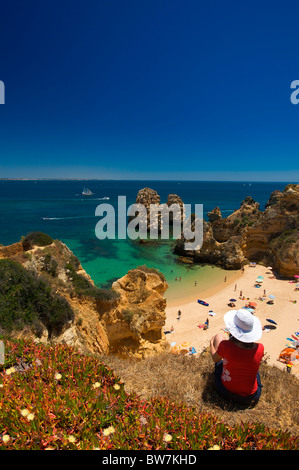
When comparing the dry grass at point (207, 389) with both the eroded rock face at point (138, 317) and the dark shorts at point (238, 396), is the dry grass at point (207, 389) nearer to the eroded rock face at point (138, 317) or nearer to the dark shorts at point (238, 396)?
the dark shorts at point (238, 396)

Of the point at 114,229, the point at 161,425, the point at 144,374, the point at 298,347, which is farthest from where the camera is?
the point at 114,229

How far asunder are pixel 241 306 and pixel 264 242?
1394cm

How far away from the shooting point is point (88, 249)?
1658 inches

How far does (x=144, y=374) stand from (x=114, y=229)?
184 ft

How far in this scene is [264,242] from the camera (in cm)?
3347

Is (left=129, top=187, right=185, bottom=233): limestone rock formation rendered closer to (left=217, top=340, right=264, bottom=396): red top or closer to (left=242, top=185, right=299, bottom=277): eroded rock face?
(left=242, top=185, right=299, bottom=277): eroded rock face

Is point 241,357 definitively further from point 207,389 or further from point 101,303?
point 101,303

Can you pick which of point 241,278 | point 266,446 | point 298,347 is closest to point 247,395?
point 266,446

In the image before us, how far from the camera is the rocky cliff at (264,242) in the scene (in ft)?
93.6

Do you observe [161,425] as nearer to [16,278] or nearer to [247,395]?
[247,395]

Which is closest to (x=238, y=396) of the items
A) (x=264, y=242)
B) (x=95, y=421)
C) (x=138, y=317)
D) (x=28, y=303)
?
(x=95, y=421)

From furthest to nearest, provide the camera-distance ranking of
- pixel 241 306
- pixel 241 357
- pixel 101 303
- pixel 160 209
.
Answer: pixel 160 209
pixel 241 306
pixel 101 303
pixel 241 357

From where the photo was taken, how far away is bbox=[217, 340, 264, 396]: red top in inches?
151

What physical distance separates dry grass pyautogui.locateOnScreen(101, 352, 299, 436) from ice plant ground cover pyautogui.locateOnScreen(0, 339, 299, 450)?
70cm
